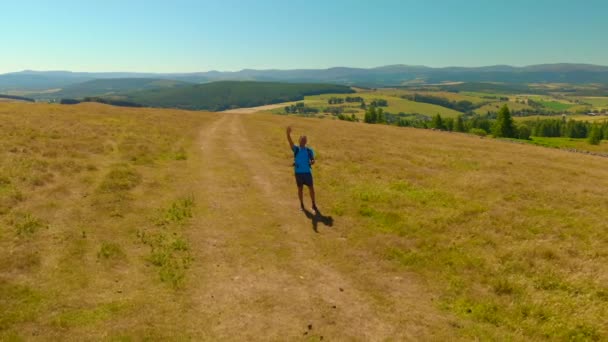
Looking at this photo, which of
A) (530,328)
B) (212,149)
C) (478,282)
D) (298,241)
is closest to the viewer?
(530,328)

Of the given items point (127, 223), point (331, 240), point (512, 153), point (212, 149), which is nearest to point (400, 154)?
point (512, 153)

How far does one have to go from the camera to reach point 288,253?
13102mm

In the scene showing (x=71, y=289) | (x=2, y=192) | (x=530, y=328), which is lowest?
(x=530, y=328)

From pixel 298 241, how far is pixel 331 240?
1276mm

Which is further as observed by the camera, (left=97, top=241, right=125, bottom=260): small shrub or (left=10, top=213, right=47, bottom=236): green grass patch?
(left=10, top=213, right=47, bottom=236): green grass patch

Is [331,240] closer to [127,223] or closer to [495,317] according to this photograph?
[495,317]

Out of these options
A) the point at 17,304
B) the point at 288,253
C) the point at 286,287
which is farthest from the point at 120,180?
the point at 286,287

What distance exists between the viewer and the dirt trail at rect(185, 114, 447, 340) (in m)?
8.98

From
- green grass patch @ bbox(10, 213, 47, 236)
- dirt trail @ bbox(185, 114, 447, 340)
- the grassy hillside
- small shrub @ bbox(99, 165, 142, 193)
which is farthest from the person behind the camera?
small shrub @ bbox(99, 165, 142, 193)

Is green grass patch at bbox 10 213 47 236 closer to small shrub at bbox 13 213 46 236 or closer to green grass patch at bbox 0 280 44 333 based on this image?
small shrub at bbox 13 213 46 236

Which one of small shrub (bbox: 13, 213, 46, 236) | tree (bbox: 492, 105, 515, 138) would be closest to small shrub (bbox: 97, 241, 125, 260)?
small shrub (bbox: 13, 213, 46, 236)

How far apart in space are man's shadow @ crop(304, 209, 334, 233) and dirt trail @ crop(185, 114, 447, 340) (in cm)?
31

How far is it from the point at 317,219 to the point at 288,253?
151 inches

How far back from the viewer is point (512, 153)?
37.9 m
